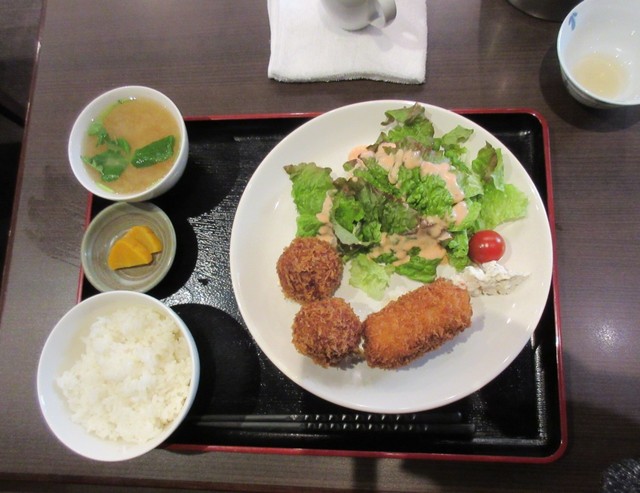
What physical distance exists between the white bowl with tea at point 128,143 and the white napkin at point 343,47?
55 cm

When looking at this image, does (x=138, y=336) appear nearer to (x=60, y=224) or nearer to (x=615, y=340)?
(x=60, y=224)

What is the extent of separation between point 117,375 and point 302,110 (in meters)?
1.33

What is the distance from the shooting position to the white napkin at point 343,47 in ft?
6.83

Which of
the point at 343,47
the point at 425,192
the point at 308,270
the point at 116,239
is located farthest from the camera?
the point at 343,47

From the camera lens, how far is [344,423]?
1.78m

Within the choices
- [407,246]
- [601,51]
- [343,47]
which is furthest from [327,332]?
[601,51]

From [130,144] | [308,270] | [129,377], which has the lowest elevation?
[129,377]

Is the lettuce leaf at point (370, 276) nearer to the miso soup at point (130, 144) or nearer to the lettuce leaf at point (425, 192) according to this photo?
the lettuce leaf at point (425, 192)

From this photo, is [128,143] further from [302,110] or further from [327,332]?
[327,332]

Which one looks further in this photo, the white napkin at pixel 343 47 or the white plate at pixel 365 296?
the white napkin at pixel 343 47

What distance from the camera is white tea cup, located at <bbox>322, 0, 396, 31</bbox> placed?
191 cm

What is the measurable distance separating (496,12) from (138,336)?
6.81ft

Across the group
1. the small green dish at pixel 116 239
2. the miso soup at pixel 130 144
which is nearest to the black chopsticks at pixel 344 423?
the small green dish at pixel 116 239

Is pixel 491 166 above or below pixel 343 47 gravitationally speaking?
below
